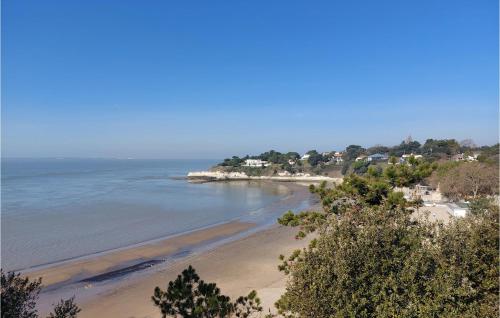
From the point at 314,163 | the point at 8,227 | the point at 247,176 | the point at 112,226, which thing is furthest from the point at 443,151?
the point at 8,227

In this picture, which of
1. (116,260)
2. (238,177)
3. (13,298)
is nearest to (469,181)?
(116,260)

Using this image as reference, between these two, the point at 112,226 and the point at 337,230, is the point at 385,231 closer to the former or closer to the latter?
the point at 337,230

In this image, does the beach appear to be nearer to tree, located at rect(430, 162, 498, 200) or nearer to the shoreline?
the shoreline

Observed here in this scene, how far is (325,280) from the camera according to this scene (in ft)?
23.2

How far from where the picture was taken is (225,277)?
18219mm

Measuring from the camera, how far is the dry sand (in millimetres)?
14539

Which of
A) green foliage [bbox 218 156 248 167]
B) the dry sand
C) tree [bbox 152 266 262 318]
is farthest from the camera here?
green foliage [bbox 218 156 248 167]

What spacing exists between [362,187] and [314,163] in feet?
349

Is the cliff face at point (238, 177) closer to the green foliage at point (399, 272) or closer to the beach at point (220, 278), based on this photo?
the beach at point (220, 278)

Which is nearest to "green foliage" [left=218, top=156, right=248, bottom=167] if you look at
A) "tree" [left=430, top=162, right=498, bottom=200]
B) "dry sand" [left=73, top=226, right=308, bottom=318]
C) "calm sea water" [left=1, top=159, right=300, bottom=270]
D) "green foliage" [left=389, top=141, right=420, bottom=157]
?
"green foliage" [left=389, top=141, right=420, bottom=157]


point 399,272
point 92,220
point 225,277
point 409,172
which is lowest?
point 225,277

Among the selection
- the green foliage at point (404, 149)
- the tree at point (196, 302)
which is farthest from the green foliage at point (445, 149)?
the tree at point (196, 302)

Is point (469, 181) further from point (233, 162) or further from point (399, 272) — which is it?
point (233, 162)

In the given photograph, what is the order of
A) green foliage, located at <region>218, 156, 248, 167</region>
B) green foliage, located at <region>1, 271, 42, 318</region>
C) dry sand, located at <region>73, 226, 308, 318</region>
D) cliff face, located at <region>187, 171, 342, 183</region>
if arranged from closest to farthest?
green foliage, located at <region>1, 271, 42, 318</region> < dry sand, located at <region>73, 226, 308, 318</region> < cliff face, located at <region>187, 171, 342, 183</region> < green foliage, located at <region>218, 156, 248, 167</region>
